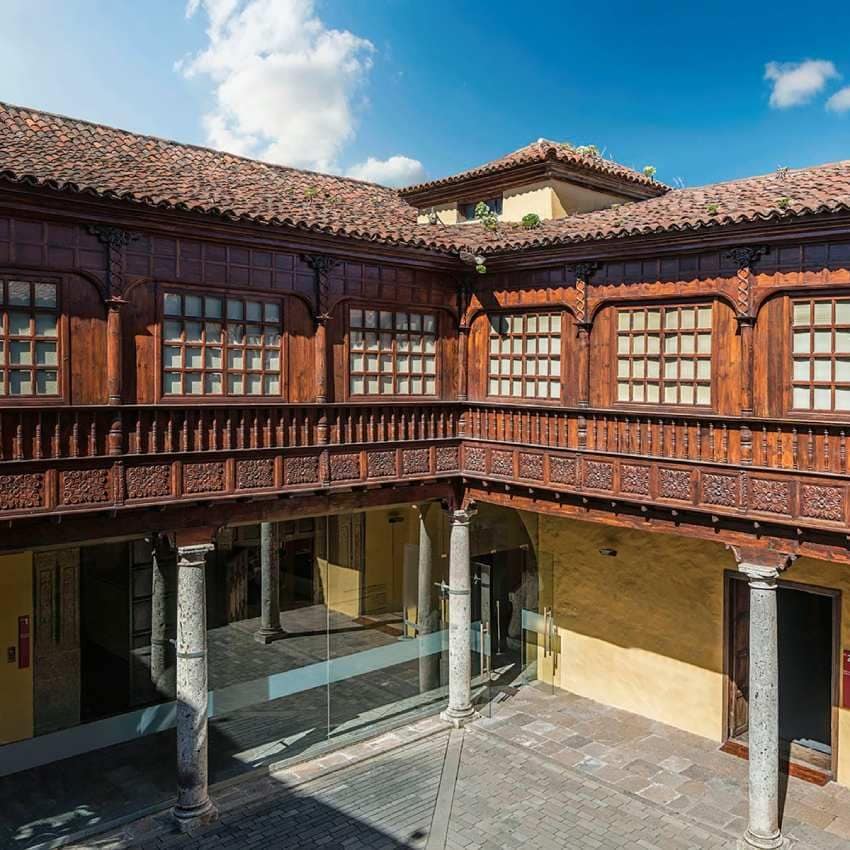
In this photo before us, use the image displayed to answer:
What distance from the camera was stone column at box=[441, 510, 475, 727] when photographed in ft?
48.0

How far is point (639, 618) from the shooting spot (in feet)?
49.9

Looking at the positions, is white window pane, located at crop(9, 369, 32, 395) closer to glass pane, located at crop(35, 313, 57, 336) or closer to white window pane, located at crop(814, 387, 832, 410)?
glass pane, located at crop(35, 313, 57, 336)

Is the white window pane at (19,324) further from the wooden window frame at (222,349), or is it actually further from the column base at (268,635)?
the column base at (268,635)

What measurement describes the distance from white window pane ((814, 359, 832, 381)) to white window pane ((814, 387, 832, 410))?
0.41ft

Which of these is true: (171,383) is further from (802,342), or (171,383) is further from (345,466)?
(802,342)

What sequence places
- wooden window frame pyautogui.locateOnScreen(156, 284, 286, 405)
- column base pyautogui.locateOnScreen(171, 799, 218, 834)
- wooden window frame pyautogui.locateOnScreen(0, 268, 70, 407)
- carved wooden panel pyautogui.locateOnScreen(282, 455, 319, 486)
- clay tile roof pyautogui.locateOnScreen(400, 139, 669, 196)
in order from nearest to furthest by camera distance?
wooden window frame pyautogui.locateOnScreen(0, 268, 70, 407)
wooden window frame pyautogui.locateOnScreen(156, 284, 286, 405)
column base pyautogui.locateOnScreen(171, 799, 218, 834)
carved wooden panel pyautogui.locateOnScreen(282, 455, 319, 486)
clay tile roof pyautogui.locateOnScreen(400, 139, 669, 196)

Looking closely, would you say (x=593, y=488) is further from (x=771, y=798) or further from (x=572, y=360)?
(x=771, y=798)

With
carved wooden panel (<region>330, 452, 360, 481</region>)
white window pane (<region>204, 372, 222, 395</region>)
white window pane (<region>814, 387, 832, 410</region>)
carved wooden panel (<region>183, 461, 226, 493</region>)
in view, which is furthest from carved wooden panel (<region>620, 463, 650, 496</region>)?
white window pane (<region>204, 372, 222, 395</region>)

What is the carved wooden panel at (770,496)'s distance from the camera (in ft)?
34.2

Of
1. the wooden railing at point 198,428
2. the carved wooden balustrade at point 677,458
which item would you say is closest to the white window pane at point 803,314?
the carved wooden balustrade at point 677,458

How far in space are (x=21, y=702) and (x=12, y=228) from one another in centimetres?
705

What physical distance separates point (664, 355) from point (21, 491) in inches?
321

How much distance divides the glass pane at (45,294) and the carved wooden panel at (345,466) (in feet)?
13.9

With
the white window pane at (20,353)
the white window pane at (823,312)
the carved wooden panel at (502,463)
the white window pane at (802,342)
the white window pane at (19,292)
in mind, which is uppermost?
the white window pane at (19,292)
